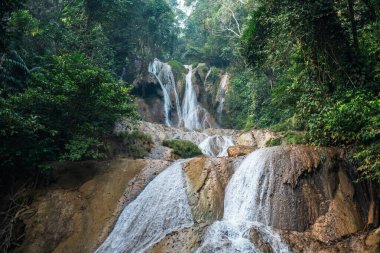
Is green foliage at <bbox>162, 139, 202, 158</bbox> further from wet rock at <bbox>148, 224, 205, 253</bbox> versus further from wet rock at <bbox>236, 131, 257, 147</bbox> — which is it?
wet rock at <bbox>148, 224, 205, 253</bbox>

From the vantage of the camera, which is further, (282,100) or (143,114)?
(143,114)

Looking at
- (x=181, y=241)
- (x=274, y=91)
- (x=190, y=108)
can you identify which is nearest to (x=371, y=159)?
(x=181, y=241)

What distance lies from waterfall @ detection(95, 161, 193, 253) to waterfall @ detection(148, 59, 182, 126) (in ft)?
55.7

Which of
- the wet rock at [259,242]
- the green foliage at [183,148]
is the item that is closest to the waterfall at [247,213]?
the wet rock at [259,242]

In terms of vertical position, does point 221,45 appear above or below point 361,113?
above

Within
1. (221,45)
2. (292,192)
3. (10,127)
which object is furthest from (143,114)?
(292,192)

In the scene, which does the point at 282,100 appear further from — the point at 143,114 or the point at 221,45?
the point at 221,45

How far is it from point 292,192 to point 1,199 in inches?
381

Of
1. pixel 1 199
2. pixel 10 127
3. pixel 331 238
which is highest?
pixel 10 127

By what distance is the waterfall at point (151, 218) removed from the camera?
8.39m

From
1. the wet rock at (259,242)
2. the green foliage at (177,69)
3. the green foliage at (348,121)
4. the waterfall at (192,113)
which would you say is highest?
the green foliage at (177,69)

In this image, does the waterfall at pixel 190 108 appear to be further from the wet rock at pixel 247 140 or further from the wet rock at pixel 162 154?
the wet rock at pixel 162 154

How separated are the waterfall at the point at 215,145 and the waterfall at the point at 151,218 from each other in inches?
298

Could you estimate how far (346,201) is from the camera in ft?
26.5
